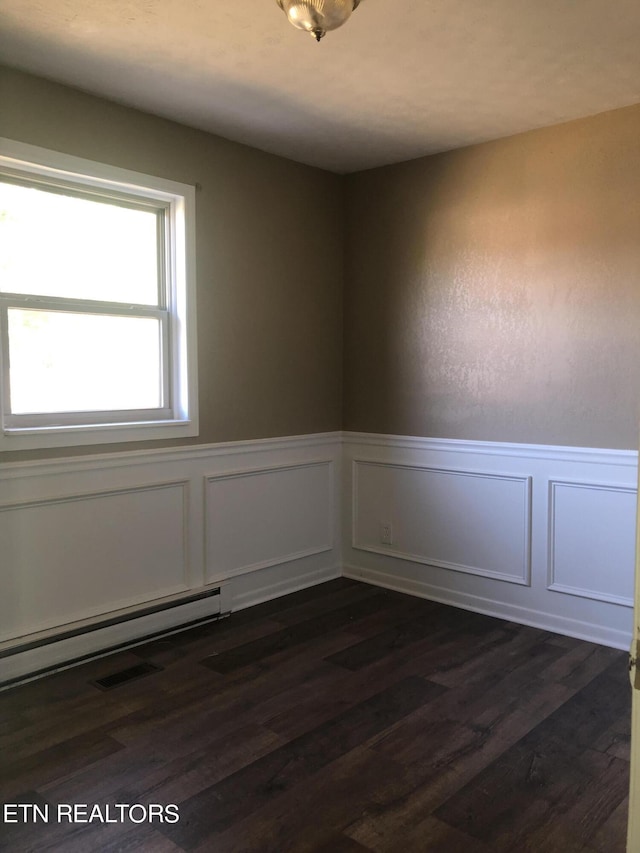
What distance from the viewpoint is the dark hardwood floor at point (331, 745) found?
1.97 metres

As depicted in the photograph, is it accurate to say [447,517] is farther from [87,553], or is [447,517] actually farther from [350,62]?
[350,62]

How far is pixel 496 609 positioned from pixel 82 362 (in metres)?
2.42

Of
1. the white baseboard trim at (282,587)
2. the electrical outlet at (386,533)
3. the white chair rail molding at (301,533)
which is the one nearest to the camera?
the white chair rail molding at (301,533)

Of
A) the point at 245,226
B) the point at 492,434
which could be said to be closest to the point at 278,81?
the point at 245,226

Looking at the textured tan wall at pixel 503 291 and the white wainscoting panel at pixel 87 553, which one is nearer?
the white wainscoting panel at pixel 87 553

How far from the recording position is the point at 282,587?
3992 millimetres

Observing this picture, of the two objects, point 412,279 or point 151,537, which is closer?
point 151,537

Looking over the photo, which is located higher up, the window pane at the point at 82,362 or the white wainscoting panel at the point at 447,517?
the window pane at the point at 82,362

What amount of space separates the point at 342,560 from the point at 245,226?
210cm

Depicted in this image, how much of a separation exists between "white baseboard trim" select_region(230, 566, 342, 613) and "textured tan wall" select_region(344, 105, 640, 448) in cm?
92

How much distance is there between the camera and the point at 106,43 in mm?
2510

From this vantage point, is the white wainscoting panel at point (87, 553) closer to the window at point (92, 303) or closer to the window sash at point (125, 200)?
the window at point (92, 303)

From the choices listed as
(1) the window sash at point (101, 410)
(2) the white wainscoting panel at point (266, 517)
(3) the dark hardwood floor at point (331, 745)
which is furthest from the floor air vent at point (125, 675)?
(1) the window sash at point (101, 410)

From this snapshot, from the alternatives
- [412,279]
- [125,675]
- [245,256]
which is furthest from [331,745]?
[412,279]
